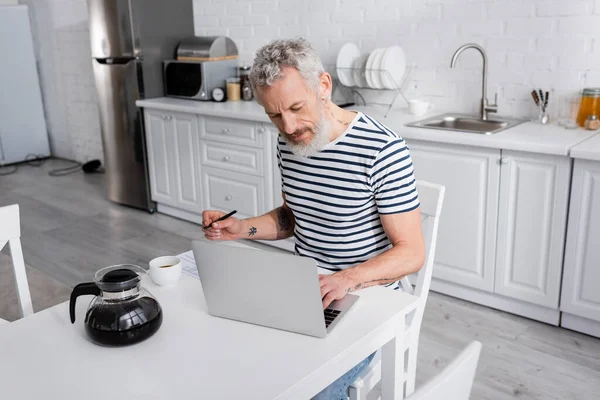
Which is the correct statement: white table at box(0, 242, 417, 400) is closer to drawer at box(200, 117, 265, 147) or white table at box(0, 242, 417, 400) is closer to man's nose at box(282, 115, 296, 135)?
man's nose at box(282, 115, 296, 135)

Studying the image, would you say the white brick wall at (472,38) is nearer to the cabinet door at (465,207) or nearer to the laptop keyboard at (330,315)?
the cabinet door at (465,207)

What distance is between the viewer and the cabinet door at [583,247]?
7.73 ft

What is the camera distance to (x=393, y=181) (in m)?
1.48

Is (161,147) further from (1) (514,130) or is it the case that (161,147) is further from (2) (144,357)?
(2) (144,357)

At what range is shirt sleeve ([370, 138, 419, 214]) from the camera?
148 centimetres

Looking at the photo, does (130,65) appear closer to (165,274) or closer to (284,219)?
(284,219)

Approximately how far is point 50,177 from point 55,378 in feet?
15.6

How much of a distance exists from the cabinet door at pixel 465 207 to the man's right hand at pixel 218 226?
1.40 m

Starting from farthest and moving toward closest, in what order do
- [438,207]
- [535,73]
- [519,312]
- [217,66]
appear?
[217,66] < [535,73] < [519,312] < [438,207]

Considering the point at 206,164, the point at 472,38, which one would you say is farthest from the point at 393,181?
the point at 206,164

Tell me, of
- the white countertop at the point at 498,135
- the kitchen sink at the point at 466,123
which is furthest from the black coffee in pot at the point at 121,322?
the kitchen sink at the point at 466,123

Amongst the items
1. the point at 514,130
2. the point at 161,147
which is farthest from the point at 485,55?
the point at 161,147

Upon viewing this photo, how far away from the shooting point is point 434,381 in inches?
28.9

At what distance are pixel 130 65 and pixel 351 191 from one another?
120 inches
